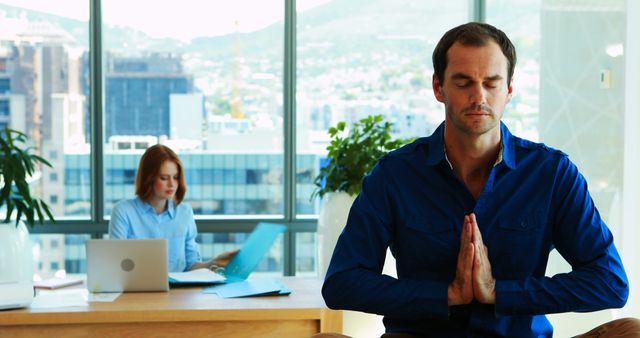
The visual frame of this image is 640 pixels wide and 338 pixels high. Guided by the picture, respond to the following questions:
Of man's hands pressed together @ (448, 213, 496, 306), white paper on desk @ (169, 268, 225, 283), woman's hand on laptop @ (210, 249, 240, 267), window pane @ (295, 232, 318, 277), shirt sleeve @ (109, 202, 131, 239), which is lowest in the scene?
window pane @ (295, 232, 318, 277)

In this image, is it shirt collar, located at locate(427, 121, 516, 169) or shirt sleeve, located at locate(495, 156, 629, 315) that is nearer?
shirt sleeve, located at locate(495, 156, 629, 315)

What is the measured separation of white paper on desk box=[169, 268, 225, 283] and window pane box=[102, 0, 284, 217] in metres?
2.50

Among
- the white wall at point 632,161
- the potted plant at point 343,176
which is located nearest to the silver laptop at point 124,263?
the potted plant at point 343,176

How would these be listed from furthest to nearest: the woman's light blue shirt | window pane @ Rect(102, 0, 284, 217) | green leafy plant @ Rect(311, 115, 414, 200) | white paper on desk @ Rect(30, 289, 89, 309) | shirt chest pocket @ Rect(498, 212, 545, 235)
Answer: window pane @ Rect(102, 0, 284, 217) < green leafy plant @ Rect(311, 115, 414, 200) < the woman's light blue shirt < white paper on desk @ Rect(30, 289, 89, 309) < shirt chest pocket @ Rect(498, 212, 545, 235)

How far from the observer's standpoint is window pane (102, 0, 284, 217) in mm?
6645

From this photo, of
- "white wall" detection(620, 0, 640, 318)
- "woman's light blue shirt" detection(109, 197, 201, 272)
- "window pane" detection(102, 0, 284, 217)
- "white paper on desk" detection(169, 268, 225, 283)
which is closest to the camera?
"white paper on desk" detection(169, 268, 225, 283)

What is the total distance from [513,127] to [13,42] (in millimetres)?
3592

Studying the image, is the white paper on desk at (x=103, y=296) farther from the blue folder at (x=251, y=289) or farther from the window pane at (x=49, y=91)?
the window pane at (x=49, y=91)

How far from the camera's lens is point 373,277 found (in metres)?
2.49

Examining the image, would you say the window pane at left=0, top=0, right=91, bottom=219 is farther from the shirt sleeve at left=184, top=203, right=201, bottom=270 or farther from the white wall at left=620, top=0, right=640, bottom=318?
the white wall at left=620, top=0, right=640, bottom=318

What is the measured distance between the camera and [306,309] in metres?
3.51

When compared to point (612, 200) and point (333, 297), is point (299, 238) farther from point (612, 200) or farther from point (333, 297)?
point (333, 297)

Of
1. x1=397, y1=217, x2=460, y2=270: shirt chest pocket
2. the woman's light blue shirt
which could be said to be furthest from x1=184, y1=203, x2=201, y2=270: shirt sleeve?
x1=397, y1=217, x2=460, y2=270: shirt chest pocket

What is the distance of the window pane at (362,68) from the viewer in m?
6.75
